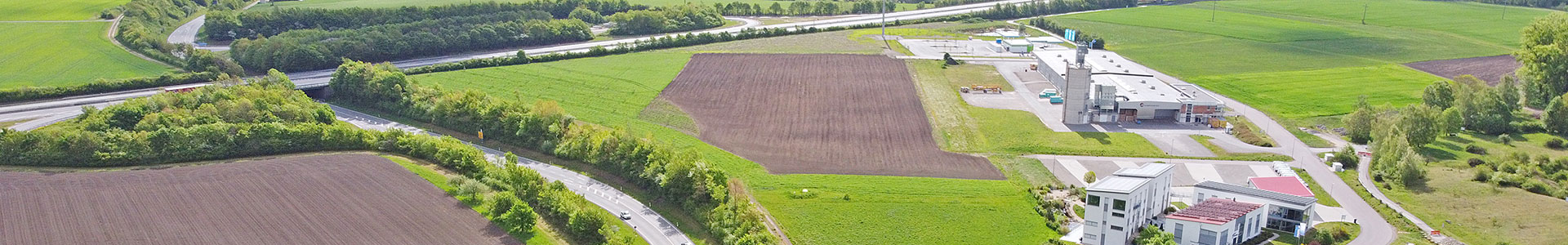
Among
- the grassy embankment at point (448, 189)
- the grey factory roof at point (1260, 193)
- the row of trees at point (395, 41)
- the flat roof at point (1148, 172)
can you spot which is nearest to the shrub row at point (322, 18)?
the row of trees at point (395, 41)

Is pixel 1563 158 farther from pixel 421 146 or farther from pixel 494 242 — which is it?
pixel 421 146

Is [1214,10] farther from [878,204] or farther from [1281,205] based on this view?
[878,204]

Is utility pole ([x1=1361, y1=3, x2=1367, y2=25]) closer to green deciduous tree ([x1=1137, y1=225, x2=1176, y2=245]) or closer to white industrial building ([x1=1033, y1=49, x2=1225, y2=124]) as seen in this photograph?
white industrial building ([x1=1033, y1=49, x2=1225, y2=124])

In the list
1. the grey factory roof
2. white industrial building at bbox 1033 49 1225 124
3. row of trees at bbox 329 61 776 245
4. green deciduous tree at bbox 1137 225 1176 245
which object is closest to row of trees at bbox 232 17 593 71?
row of trees at bbox 329 61 776 245

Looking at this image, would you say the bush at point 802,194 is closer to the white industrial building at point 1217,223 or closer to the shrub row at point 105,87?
the white industrial building at point 1217,223

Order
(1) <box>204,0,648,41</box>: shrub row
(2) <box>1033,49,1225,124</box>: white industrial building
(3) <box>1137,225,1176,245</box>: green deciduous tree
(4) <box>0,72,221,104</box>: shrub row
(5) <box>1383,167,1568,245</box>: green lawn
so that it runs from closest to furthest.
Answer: (3) <box>1137,225,1176,245</box>: green deciduous tree
(5) <box>1383,167,1568,245</box>: green lawn
(2) <box>1033,49,1225,124</box>: white industrial building
(4) <box>0,72,221,104</box>: shrub row
(1) <box>204,0,648,41</box>: shrub row

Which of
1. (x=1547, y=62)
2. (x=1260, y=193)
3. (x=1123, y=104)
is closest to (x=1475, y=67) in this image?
(x=1547, y=62)
